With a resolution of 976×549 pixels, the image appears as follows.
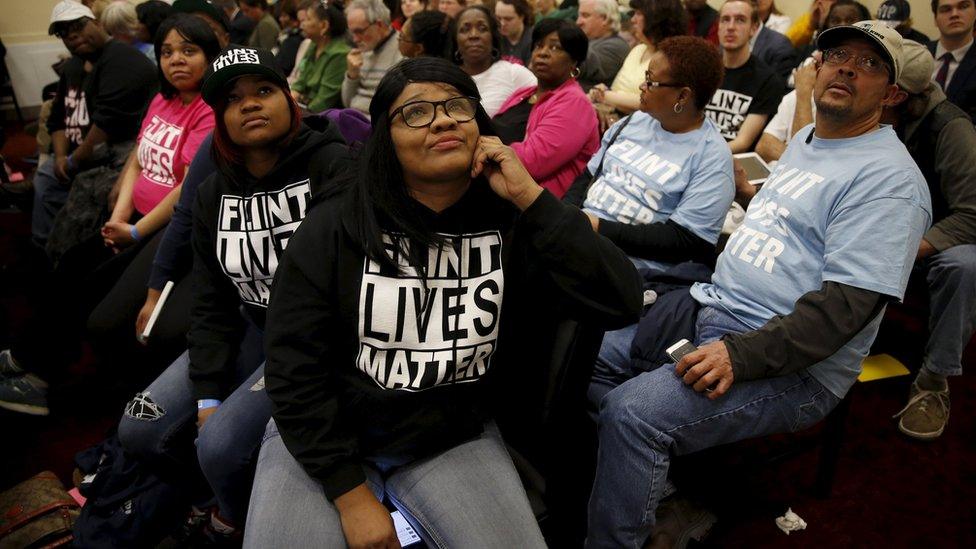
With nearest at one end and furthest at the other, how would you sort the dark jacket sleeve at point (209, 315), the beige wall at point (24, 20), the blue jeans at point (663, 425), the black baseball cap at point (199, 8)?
the blue jeans at point (663, 425) → the dark jacket sleeve at point (209, 315) → the black baseball cap at point (199, 8) → the beige wall at point (24, 20)

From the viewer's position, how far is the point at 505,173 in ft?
4.18

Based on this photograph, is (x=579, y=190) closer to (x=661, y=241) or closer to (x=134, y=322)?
(x=661, y=241)

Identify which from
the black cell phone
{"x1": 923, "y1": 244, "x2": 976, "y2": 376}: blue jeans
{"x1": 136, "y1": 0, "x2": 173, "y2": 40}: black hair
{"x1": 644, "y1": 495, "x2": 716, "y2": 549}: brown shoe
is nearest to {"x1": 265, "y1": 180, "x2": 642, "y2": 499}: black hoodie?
the black cell phone

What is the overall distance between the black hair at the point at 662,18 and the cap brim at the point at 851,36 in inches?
71.3

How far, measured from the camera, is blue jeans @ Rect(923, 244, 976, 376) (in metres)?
2.12

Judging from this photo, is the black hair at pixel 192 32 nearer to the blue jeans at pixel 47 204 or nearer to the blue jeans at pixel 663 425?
the blue jeans at pixel 47 204

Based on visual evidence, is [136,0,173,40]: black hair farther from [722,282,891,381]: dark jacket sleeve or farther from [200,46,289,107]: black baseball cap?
[722,282,891,381]: dark jacket sleeve

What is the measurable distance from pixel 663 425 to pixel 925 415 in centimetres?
140

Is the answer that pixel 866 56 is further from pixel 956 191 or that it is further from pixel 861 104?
pixel 956 191

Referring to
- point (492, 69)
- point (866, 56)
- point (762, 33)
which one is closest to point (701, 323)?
point (866, 56)

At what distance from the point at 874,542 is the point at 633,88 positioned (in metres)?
2.51

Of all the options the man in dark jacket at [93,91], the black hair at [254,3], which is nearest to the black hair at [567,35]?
the man in dark jacket at [93,91]

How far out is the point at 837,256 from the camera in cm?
144

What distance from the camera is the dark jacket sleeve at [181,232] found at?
2066 millimetres
